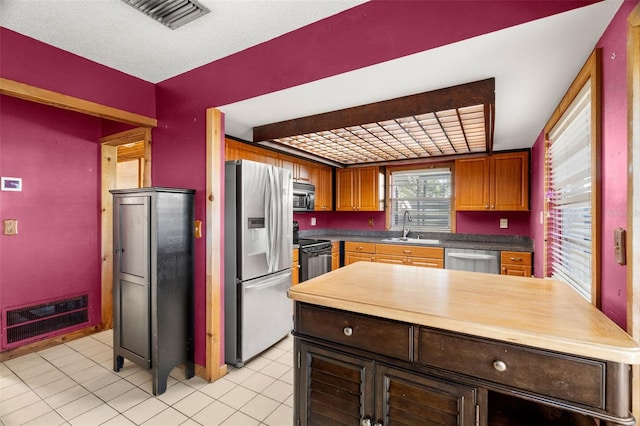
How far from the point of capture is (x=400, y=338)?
129cm

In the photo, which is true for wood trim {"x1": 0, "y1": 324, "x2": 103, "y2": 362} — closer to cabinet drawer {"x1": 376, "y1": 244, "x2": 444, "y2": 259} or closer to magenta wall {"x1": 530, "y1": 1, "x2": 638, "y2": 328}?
cabinet drawer {"x1": 376, "y1": 244, "x2": 444, "y2": 259}

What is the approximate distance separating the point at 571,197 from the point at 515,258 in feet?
6.24

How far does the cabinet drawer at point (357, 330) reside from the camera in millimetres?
1291

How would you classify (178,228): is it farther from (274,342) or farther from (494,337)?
(494,337)

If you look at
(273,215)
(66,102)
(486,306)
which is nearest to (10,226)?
(66,102)

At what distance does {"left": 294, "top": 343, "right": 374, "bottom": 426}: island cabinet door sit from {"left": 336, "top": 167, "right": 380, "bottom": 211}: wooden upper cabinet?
3725 mm

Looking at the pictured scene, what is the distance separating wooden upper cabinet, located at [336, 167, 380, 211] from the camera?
504cm

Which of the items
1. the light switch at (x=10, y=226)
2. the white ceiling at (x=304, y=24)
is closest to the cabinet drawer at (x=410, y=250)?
the white ceiling at (x=304, y=24)

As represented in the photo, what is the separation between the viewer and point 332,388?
57.7 inches

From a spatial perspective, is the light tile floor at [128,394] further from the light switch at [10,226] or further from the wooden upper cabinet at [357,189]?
the wooden upper cabinet at [357,189]

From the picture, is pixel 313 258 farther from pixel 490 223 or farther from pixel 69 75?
pixel 69 75

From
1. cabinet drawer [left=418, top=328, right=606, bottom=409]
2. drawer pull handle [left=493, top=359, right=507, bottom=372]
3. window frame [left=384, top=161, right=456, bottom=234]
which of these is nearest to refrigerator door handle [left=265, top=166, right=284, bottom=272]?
cabinet drawer [left=418, top=328, right=606, bottom=409]

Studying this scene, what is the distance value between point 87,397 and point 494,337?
108 inches

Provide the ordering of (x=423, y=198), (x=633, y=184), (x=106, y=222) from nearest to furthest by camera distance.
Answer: (x=633, y=184), (x=106, y=222), (x=423, y=198)
